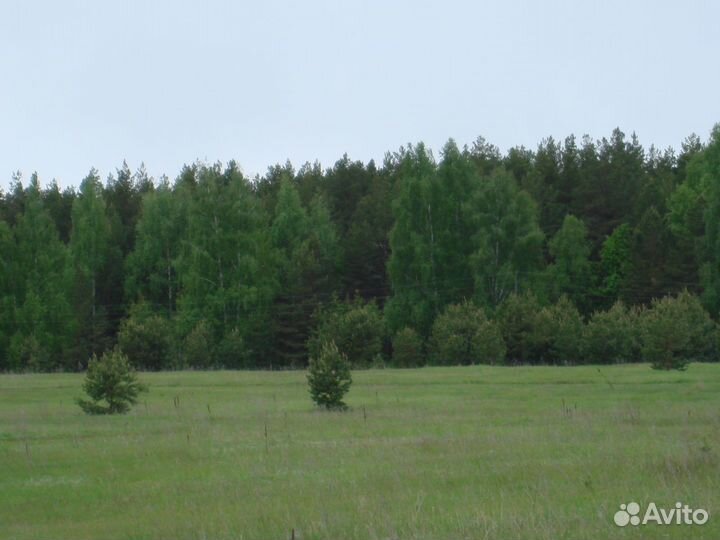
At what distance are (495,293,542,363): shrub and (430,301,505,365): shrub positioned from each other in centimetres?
129

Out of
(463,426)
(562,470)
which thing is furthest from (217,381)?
(562,470)

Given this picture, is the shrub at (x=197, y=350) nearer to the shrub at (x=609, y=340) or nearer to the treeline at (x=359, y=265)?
the treeline at (x=359, y=265)

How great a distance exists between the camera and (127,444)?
74.6 ft

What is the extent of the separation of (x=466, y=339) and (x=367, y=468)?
45.4m

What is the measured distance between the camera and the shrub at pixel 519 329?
63531mm

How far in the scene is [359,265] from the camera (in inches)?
3430

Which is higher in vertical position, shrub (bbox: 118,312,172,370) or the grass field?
shrub (bbox: 118,312,172,370)

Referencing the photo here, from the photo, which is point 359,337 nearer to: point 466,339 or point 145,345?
point 466,339

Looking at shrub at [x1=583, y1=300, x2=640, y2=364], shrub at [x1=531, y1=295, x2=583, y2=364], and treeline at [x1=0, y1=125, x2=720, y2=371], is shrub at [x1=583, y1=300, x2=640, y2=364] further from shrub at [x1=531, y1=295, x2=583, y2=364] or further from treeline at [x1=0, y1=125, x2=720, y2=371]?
treeline at [x1=0, y1=125, x2=720, y2=371]

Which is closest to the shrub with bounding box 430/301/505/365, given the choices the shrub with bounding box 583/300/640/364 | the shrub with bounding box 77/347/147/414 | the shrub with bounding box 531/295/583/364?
the shrub with bounding box 531/295/583/364

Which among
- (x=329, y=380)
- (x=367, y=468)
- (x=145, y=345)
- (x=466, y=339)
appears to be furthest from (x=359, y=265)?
(x=367, y=468)

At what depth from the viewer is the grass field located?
12258mm

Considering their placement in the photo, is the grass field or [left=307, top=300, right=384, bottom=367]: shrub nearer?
the grass field

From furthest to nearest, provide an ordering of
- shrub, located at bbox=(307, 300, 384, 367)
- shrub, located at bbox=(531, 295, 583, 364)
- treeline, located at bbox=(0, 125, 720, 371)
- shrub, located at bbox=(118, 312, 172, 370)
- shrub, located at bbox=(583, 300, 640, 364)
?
treeline, located at bbox=(0, 125, 720, 371)
shrub, located at bbox=(307, 300, 384, 367)
shrub, located at bbox=(118, 312, 172, 370)
shrub, located at bbox=(531, 295, 583, 364)
shrub, located at bbox=(583, 300, 640, 364)
